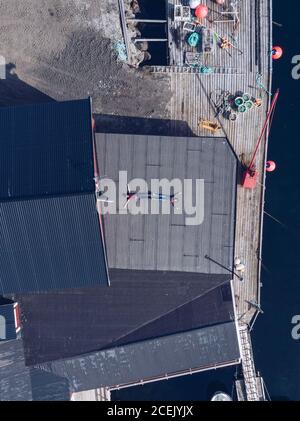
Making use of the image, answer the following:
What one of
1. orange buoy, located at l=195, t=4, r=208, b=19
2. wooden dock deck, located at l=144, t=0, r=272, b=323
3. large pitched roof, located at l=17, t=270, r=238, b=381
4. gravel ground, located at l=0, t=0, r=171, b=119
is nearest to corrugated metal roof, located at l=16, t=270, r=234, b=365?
large pitched roof, located at l=17, t=270, r=238, b=381

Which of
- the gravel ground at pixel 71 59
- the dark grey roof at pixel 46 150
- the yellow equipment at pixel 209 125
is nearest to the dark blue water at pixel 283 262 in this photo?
the yellow equipment at pixel 209 125

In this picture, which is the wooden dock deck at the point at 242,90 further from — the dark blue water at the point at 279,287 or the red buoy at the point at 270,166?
the dark blue water at the point at 279,287

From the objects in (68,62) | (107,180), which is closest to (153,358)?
(107,180)

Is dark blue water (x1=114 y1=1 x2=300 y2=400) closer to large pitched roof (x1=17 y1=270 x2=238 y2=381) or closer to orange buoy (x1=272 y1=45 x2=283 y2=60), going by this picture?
orange buoy (x1=272 y1=45 x2=283 y2=60)

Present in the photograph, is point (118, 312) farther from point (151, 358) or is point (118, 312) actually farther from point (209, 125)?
point (209, 125)

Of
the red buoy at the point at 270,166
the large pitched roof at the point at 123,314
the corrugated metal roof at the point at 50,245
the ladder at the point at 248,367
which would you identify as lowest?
the ladder at the point at 248,367

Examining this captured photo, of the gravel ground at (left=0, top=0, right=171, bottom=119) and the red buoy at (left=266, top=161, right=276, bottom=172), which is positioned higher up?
the gravel ground at (left=0, top=0, right=171, bottom=119)

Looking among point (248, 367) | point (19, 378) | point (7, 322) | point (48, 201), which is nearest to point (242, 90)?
point (48, 201)

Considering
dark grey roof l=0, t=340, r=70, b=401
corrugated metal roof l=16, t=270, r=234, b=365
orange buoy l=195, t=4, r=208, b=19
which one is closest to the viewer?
dark grey roof l=0, t=340, r=70, b=401
